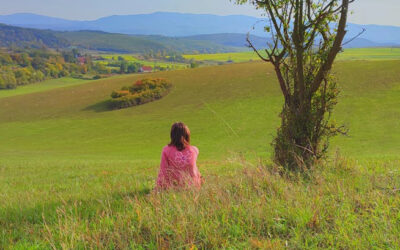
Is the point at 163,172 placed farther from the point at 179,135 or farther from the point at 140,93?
the point at 140,93

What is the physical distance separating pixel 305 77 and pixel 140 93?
4856 centimetres

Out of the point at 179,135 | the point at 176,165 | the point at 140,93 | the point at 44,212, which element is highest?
the point at 179,135

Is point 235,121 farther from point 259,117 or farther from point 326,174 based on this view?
point 326,174

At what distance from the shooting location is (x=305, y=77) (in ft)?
21.1

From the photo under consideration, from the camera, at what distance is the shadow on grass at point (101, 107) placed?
51000 millimetres

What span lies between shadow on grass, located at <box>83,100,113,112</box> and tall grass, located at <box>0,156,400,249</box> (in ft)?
159

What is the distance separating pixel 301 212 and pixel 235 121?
1295 inches

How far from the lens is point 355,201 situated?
3805 millimetres

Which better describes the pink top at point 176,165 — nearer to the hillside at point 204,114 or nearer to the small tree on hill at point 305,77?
the small tree on hill at point 305,77

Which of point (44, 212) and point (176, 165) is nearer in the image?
point (44, 212)

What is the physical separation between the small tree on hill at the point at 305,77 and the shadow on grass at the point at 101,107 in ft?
154

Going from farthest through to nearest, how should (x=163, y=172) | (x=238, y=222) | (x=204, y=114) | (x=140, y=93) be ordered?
(x=140, y=93)
(x=204, y=114)
(x=163, y=172)
(x=238, y=222)

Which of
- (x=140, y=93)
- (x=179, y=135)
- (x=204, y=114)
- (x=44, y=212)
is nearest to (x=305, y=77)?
(x=179, y=135)

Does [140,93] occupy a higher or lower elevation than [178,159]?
lower
